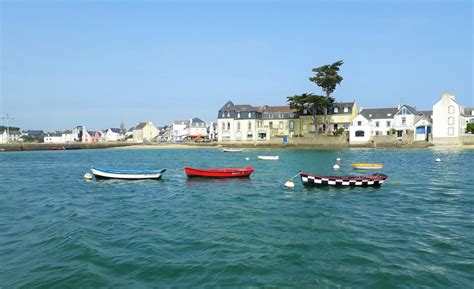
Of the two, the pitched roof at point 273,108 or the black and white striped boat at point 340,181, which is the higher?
the pitched roof at point 273,108

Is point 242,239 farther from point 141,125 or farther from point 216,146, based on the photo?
point 141,125

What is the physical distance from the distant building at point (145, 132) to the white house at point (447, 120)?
10720cm

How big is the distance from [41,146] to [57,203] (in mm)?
112354

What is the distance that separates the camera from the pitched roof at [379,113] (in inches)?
3551

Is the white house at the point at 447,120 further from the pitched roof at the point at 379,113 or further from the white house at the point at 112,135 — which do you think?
the white house at the point at 112,135

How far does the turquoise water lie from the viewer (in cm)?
1031

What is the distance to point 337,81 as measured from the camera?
86.5 m

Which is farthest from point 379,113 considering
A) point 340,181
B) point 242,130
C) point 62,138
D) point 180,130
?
point 62,138

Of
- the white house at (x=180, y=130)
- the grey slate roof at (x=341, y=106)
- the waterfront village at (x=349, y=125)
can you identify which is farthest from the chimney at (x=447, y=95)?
the white house at (x=180, y=130)

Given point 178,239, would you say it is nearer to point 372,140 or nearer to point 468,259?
point 468,259

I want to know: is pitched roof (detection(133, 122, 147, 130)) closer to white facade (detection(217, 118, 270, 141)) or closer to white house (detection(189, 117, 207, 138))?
white house (detection(189, 117, 207, 138))

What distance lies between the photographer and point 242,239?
13828 mm

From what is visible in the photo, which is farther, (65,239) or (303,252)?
(65,239)

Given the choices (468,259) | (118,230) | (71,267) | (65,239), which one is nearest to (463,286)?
(468,259)
